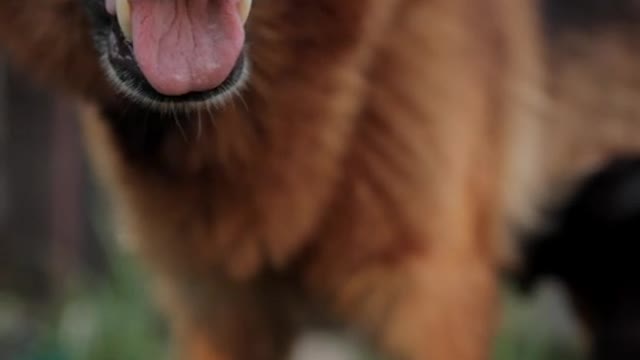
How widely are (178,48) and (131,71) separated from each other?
2.8 inches

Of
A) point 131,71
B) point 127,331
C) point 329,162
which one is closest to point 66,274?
point 127,331

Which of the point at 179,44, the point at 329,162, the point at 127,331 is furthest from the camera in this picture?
the point at 127,331

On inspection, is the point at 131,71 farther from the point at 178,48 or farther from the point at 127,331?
the point at 127,331

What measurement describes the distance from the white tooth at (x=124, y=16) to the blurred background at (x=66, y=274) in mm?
1262

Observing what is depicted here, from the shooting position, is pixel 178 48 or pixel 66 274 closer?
pixel 178 48

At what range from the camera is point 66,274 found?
11.7ft

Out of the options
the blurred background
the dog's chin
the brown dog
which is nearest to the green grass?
the blurred background

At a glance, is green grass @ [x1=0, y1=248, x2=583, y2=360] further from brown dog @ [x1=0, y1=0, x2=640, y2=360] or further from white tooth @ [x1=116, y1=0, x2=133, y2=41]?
white tooth @ [x1=116, y1=0, x2=133, y2=41]

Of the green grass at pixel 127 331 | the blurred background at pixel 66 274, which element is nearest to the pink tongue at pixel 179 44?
the green grass at pixel 127 331

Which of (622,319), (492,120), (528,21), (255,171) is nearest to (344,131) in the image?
(255,171)

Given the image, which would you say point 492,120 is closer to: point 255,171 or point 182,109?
point 255,171

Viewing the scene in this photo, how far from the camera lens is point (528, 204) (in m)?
2.61

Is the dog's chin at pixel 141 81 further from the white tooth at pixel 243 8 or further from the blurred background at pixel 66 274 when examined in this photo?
the blurred background at pixel 66 274

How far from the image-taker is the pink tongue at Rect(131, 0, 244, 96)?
5.90ft
